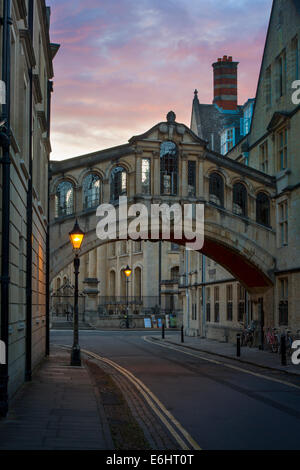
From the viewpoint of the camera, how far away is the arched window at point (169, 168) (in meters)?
29.0

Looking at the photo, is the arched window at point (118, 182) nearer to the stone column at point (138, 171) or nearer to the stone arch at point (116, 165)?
the stone arch at point (116, 165)

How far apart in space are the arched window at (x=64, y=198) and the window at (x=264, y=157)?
9574mm

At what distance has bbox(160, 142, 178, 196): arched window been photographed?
2895 centimetres

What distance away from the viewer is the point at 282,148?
28625 mm

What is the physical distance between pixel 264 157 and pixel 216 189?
135 inches

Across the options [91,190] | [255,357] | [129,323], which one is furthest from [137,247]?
[255,357]

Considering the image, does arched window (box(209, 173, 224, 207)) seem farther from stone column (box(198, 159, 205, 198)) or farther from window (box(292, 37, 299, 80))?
window (box(292, 37, 299, 80))

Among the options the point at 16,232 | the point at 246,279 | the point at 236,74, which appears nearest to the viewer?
the point at 16,232

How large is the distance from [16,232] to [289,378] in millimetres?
9065

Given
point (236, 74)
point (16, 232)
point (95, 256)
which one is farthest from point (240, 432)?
point (95, 256)

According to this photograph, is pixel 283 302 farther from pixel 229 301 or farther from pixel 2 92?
pixel 2 92

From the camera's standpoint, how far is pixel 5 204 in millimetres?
10727
